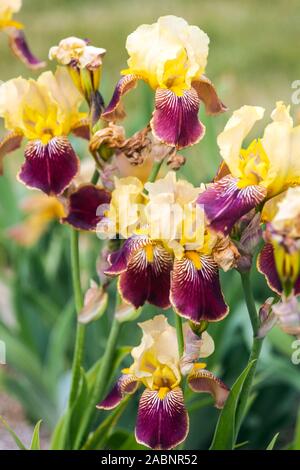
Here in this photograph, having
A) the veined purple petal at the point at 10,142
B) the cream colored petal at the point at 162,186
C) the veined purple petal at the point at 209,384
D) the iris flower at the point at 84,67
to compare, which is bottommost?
the veined purple petal at the point at 209,384

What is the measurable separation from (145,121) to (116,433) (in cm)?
129

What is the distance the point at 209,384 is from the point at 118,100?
0.54m

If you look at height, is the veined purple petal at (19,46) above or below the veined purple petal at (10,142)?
above

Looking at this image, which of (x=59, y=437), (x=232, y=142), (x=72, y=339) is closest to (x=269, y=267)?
(x=232, y=142)

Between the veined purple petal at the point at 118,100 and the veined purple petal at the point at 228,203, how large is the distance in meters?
0.27

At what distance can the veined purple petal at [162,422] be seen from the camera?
146cm

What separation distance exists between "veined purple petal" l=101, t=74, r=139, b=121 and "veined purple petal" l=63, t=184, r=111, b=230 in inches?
5.8

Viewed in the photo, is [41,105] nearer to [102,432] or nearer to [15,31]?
[15,31]

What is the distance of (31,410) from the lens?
8.87ft

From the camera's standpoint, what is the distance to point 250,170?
139 cm

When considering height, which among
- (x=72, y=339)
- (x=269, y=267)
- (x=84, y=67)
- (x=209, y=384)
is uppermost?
(x=84, y=67)

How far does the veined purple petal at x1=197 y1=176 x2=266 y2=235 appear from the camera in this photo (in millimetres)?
1353

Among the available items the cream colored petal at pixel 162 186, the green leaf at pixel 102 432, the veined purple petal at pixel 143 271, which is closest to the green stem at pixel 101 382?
the green leaf at pixel 102 432

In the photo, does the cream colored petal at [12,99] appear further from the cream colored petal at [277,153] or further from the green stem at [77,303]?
the cream colored petal at [277,153]
